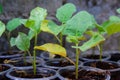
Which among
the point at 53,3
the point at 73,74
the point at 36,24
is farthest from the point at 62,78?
the point at 53,3

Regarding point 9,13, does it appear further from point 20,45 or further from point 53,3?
point 20,45

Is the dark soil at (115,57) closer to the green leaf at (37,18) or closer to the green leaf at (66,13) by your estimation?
the green leaf at (66,13)

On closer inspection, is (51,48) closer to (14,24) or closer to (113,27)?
(113,27)

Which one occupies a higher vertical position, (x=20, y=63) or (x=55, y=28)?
(x=55, y=28)

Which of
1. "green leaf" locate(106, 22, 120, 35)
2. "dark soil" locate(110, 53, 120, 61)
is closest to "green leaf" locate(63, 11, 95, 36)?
"green leaf" locate(106, 22, 120, 35)

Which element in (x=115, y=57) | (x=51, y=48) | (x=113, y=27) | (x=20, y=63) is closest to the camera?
(x=51, y=48)

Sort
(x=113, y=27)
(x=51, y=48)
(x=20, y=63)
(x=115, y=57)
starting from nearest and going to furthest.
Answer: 1. (x=51, y=48)
2. (x=113, y=27)
3. (x=20, y=63)
4. (x=115, y=57)

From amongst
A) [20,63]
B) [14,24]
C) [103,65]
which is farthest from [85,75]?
[14,24]

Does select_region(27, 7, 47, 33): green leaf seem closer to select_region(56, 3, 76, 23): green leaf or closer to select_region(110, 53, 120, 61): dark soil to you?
select_region(56, 3, 76, 23): green leaf

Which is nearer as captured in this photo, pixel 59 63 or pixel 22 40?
pixel 22 40

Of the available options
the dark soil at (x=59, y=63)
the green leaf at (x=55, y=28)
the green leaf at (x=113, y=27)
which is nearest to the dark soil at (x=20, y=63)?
the dark soil at (x=59, y=63)
